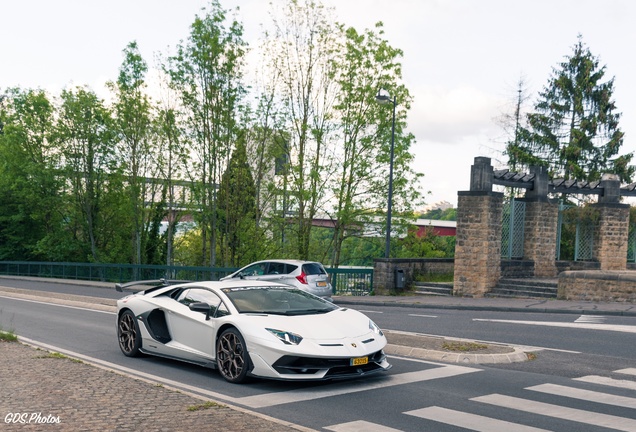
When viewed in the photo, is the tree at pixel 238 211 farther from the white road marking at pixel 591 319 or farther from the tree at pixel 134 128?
the white road marking at pixel 591 319

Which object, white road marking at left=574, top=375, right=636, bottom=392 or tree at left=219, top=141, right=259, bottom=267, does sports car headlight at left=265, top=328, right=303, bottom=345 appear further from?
tree at left=219, top=141, right=259, bottom=267

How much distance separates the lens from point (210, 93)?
1572 inches

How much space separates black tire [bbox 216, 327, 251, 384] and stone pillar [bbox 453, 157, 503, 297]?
18.2 meters

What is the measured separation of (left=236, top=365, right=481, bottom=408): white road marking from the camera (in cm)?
796

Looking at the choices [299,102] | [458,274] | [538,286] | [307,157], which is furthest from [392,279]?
[299,102]

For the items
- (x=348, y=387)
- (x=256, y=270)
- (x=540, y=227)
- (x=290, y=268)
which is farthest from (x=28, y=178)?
(x=348, y=387)

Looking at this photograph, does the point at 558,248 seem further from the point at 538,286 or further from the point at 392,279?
the point at 392,279

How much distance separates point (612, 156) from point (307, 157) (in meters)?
26.9

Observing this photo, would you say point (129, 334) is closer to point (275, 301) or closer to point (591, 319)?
point (275, 301)

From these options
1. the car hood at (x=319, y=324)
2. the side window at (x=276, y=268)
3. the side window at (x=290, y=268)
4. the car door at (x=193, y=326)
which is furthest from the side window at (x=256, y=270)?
the car hood at (x=319, y=324)

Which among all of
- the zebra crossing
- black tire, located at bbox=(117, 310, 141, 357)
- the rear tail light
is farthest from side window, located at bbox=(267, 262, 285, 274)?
the zebra crossing

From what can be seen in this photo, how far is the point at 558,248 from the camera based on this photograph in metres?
29.8

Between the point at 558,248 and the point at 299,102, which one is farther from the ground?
the point at 299,102

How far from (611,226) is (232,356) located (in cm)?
2496
